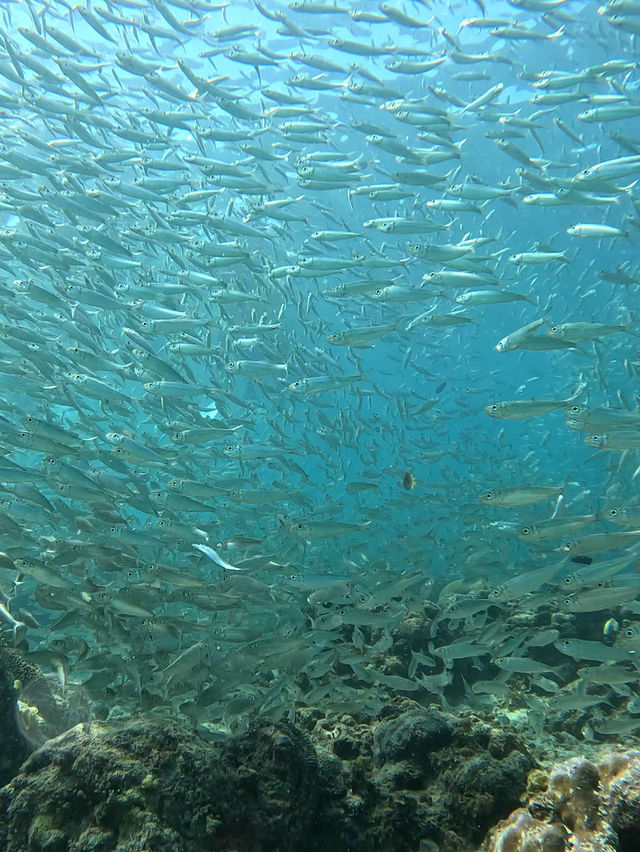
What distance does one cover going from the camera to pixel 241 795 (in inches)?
111

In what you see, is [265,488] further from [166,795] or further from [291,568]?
[166,795]

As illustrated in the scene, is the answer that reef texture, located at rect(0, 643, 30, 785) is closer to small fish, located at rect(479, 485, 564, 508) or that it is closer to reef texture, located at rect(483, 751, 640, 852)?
reef texture, located at rect(483, 751, 640, 852)

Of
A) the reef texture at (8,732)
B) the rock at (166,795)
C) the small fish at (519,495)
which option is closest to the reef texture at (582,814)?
the rock at (166,795)

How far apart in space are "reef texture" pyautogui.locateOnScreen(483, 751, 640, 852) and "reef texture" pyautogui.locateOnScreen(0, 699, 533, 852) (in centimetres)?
33

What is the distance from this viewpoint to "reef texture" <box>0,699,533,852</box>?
2.62 meters

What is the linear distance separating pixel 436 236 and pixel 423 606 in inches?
856

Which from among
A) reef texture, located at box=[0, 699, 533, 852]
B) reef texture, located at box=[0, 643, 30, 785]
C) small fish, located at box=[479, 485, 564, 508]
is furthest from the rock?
small fish, located at box=[479, 485, 564, 508]

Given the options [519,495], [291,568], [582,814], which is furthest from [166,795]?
[291,568]

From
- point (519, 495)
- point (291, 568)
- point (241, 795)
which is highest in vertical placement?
point (519, 495)

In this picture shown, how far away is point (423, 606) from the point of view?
6.80m

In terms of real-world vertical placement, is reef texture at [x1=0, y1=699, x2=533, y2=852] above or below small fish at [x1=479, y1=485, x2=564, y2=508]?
below

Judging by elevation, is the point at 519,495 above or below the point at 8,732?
above

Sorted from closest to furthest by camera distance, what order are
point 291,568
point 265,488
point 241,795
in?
point 241,795
point 291,568
point 265,488

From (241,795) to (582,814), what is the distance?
184 cm
